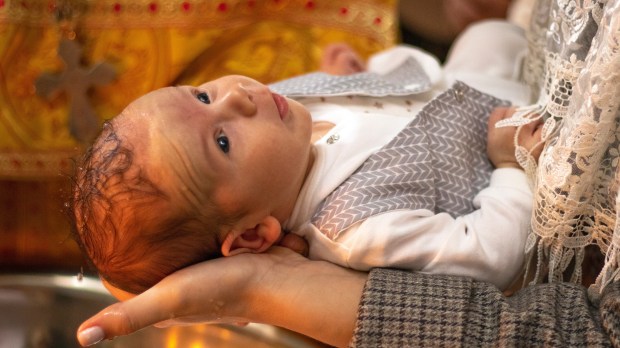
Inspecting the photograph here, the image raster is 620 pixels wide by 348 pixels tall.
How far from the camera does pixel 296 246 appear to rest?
0.86 m

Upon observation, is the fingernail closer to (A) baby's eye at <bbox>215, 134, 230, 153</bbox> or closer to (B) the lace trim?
(A) baby's eye at <bbox>215, 134, 230, 153</bbox>

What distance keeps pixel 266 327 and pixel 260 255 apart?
303 millimetres

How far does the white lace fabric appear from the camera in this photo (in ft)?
2.17

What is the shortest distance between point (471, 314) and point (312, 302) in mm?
155

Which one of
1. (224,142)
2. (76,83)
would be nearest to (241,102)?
(224,142)

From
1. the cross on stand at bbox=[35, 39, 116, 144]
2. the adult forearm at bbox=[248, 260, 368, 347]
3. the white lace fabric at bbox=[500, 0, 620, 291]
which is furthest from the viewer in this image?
the cross on stand at bbox=[35, 39, 116, 144]

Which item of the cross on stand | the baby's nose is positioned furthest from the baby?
the cross on stand

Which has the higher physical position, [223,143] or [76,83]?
→ [223,143]

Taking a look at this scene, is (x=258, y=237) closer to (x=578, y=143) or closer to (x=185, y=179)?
(x=185, y=179)

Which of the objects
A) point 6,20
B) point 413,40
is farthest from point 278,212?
point 413,40

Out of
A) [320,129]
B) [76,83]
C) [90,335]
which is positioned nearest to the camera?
[90,335]

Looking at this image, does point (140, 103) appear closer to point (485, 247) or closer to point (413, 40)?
point (485, 247)

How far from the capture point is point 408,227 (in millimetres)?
790

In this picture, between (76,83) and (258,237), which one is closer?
(258,237)
